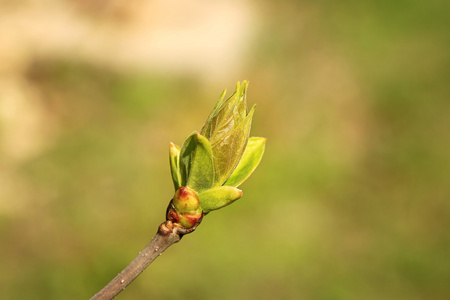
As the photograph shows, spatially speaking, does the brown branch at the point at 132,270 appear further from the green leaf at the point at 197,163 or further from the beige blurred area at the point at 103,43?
the beige blurred area at the point at 103,43

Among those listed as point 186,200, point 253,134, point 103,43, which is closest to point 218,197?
point 186,200

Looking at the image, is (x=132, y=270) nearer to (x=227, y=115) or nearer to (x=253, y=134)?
(x=227, y=115)

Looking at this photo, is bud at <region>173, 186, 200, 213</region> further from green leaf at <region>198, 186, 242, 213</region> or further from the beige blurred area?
the beige blurred area

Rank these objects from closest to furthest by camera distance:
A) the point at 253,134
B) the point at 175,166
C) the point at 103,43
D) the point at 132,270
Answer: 1. the point at 132,270
2. the point at 175,166
3. the point at 253,134
4. the point at 103,43

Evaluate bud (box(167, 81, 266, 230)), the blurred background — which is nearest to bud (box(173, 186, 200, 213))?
bud (box(167, 81, 266, 230))

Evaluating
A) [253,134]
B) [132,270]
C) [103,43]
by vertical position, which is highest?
[132,270]

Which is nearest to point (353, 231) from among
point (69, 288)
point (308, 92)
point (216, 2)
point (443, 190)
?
point (443, 190)
